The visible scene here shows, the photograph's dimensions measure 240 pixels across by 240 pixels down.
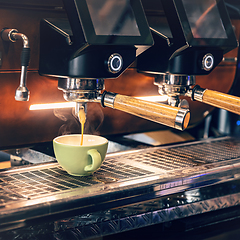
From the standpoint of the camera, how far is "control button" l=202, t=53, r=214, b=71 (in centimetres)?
82

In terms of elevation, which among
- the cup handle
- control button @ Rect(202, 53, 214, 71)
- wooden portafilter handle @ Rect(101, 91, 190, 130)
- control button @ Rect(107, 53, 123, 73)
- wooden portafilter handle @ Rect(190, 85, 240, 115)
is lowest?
the cup handle

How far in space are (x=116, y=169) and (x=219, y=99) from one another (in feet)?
0.83

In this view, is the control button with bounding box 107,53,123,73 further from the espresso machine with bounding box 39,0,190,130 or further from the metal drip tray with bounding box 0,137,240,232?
the metal drip tray with bounding box 0,137,240,232

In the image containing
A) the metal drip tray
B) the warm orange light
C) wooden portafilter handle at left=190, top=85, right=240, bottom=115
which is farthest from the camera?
the warm orange light

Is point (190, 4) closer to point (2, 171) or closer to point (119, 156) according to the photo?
point (119, 156)

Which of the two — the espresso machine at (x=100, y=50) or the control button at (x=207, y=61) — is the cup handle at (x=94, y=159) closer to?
the espresso machine at (x=100, y=50)

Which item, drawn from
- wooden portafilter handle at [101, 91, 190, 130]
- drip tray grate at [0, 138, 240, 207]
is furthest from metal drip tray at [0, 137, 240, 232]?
wooden portafilter handle at [101, 91, 190, 130]

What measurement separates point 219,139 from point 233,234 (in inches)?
14.5

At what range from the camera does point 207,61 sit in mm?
825

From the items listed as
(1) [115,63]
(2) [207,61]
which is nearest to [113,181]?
(1) [115,63]

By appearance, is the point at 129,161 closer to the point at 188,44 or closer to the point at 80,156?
the point at 80,156

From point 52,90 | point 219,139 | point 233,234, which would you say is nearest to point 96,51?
point 52,90

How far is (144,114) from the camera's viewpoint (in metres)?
0.70

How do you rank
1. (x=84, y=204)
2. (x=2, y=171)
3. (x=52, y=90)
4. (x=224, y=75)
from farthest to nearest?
(x=224, y=75) → (x=52, y=90) → (x=2, y=171) → (x=84, y=204)
